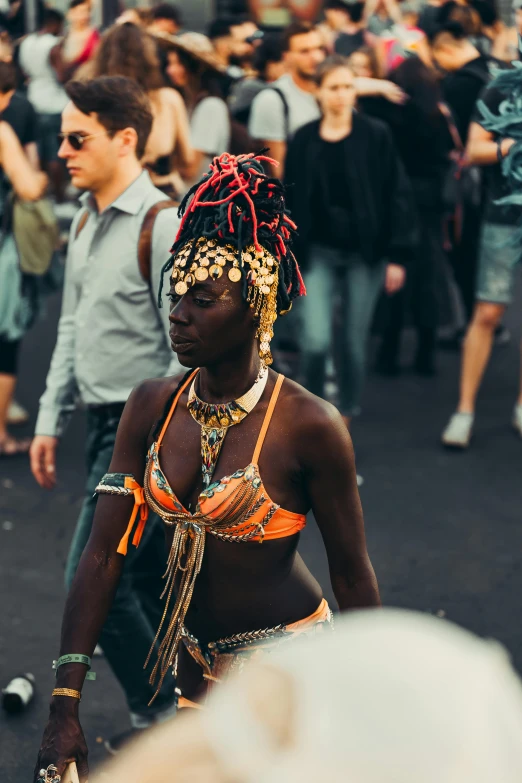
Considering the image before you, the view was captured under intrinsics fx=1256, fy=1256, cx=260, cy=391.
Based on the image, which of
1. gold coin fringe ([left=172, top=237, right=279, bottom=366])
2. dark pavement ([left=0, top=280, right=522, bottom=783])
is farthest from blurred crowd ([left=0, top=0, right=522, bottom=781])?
gold coin fringe ([left=172, top=237, right=279, bottom=366])

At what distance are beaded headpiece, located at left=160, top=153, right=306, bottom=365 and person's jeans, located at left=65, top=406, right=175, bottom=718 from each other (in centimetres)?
114

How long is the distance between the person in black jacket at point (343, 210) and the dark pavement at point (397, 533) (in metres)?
0.85

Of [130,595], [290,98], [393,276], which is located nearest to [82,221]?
[130,595]

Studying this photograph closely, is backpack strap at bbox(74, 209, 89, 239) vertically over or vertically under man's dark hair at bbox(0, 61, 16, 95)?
over

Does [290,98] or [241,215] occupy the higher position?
[241,215]

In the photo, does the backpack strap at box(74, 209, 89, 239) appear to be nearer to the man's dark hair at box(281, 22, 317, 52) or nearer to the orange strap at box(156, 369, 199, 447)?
the orange strap at box(156, 369, 199, 447)

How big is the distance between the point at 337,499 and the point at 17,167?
437 cm

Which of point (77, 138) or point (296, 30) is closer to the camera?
point (77, 138)

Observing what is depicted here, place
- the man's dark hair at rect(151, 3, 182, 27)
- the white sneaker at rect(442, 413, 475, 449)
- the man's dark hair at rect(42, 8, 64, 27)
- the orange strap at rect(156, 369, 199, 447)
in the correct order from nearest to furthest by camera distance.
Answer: the orange strap at rect(156, 369, 199, 447)
the white sneaker at rect(442, 413, 475, 449)
the man's dark hair at rect(151, 3, 182, 27)
the man's dark hair at rect(42, 8, 64, 27)

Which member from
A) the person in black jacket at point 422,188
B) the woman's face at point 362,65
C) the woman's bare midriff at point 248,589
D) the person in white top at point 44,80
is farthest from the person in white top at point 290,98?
the woman's bare midriff at point 248,589

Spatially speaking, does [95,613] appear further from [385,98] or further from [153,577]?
[385,98]

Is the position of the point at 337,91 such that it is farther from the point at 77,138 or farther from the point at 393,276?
the point at 77,138

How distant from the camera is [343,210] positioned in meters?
6.61

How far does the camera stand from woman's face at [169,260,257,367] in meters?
2.72
